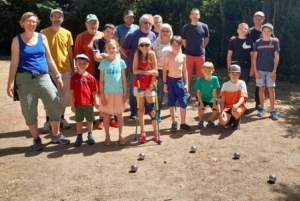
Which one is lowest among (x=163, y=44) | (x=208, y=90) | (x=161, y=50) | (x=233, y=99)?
(x=233, y=99)

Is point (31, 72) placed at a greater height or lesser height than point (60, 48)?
lesser

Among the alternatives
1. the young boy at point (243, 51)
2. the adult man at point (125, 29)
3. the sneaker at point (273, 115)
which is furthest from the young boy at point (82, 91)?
the sneaker at point (273, 115)

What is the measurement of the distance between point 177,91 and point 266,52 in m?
2.11

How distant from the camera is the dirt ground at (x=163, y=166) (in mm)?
4480

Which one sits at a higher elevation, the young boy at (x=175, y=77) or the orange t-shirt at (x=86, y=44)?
the orange t-shirt at (x=86, y=44)

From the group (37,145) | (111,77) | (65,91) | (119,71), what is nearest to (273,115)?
(119,71)

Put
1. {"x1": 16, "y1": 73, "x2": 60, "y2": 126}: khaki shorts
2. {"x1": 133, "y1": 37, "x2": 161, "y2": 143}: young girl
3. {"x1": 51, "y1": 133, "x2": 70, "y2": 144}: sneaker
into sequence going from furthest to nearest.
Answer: {"x1": 51, "y1": 133, "x2": 70, "y2": 144}: sneaker < {"x1": 133, "y1": 37, "x2": 161, "y2": 143}: young girl < {"x1": 16, "y1": 73, "x2": 60, "y2": 126}: khaki shorts

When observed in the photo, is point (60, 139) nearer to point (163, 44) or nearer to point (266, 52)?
point (163, 44)

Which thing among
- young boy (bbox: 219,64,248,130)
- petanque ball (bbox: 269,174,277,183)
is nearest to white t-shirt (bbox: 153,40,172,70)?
young boy (bbox: 219,64,248,130)

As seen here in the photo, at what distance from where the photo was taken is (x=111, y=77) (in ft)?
19.2

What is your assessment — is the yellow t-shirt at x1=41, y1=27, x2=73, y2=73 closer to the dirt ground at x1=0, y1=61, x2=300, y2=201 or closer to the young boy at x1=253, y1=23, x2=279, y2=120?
the dirt ground at x1=0, y1=61, x2=300, y2=201

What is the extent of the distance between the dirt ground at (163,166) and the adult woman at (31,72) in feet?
2.25

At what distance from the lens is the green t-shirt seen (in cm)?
688

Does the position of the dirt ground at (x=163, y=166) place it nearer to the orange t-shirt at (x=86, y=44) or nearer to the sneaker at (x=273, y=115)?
the sneaker at (x=273, y=115)
